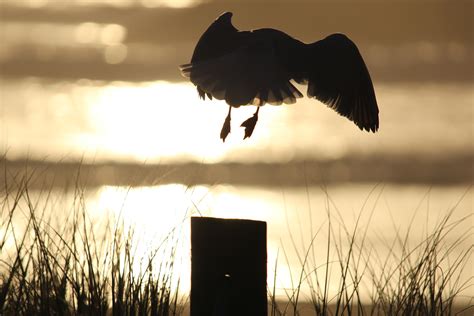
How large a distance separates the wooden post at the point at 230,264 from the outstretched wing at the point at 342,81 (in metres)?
2.88

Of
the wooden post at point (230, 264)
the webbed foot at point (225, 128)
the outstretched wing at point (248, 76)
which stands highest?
the outstretched wing at point (248, 76)

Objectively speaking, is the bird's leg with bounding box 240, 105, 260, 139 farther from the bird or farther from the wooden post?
the wooden post

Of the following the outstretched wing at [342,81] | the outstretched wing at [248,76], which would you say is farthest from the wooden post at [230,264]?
the outstretched wing at [342,81]

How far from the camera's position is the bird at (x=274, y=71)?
7219 millimetres

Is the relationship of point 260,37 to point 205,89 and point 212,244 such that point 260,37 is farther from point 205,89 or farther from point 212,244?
point 212,244

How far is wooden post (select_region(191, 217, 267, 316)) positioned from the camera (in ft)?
16.1

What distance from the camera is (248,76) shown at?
23.6 feet

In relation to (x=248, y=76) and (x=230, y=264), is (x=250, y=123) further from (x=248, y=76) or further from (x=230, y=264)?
(x=230, y=264)

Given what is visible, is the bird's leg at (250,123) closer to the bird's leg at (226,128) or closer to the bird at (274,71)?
the bird at (274,71)

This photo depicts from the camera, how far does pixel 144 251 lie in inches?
252

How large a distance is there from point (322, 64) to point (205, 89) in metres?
0.94

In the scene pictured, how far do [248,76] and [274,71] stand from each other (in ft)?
0.66

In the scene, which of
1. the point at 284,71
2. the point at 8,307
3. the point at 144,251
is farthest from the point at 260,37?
the point at 8,307

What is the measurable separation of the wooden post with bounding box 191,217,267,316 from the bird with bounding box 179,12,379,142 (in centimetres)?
209
